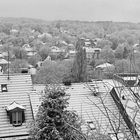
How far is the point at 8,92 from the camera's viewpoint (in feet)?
35.2

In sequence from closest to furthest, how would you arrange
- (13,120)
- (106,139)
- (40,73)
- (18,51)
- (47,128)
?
(106,139), (47,128), (13,120), (40,73), (18,51)

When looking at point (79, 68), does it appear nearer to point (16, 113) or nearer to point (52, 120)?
point (16, 113)

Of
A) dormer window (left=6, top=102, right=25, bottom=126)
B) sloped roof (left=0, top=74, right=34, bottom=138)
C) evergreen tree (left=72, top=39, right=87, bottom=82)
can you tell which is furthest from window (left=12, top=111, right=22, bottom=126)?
evergreen tree (left=72, top=39, right=87, bottom=82)

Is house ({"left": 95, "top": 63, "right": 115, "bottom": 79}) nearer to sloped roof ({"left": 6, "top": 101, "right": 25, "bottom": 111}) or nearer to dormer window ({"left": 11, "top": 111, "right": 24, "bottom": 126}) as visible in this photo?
sloped roof ({"left": 6, "top": 101, "right": 25, "bottom": 111})

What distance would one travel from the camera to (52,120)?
841cm

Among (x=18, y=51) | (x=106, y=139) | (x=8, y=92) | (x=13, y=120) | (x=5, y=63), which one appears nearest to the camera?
(x=106, y=139)

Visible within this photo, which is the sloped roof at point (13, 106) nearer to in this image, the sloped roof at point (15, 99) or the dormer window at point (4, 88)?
the sloped roof at point (15, 99)

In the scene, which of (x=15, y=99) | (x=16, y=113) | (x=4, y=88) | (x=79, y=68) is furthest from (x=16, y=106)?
(x=79, y=68)

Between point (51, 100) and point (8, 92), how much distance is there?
9.87 feet

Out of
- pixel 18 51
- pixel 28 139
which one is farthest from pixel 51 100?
pixel 18 51

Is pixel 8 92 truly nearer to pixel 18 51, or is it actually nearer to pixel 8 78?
pixel 8 78

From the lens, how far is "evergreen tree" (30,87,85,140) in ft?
27.3

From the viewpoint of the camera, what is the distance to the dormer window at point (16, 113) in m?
9.77

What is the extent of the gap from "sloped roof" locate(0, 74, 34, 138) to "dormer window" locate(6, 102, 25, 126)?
15cm
